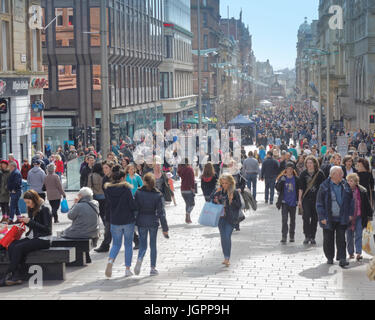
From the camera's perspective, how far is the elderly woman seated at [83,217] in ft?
41.9

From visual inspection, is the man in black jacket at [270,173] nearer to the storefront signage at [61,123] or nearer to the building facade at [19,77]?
the building facade at [19,77]

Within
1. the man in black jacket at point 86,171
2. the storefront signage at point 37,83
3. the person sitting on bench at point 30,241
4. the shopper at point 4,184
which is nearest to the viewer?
the person sitting on bench at point 30,241

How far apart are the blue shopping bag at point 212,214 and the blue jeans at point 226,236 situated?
190 millimetres

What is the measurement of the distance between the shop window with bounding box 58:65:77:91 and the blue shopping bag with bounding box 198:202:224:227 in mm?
38448

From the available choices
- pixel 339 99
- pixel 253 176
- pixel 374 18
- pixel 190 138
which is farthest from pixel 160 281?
pixel 339 99

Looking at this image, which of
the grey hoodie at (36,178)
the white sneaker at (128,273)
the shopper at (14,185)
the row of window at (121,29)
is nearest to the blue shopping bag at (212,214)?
the white sneaker at (128,273)

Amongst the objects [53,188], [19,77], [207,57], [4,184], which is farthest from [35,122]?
[207,57]

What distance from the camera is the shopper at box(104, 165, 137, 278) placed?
11.8 metres

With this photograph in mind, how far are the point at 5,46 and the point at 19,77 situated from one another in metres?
1.42

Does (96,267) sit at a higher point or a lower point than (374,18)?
lower

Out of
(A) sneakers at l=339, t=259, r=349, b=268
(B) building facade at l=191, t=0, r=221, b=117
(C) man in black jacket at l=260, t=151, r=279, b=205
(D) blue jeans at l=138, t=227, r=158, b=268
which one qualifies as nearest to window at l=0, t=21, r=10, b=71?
(C) man in black jacket at l=260, t=151, r=279, b=205
